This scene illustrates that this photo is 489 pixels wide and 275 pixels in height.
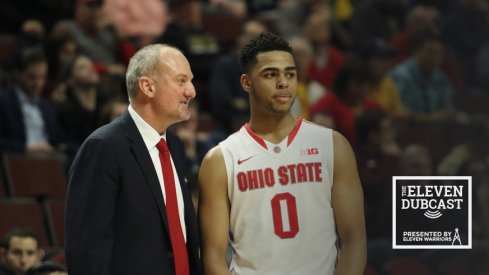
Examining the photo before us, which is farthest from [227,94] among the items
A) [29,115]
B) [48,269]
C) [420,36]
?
[48,269]

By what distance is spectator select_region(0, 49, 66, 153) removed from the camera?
23.4 ft

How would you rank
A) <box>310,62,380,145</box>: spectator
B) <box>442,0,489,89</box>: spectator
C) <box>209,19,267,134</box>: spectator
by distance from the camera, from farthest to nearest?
<box>442,0,489,89</box>: spectator < <box>209,19,267,134</box>: spectator < <box>310,62,380,145</box>: spectator

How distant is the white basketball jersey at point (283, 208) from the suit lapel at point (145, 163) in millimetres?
263

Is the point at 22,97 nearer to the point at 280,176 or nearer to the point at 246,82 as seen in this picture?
the point at 246,82

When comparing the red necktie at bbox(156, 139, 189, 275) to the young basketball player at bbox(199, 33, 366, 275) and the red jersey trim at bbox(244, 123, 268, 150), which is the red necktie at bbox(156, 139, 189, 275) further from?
the red jersey trim at bbox(244, 123, 268, 150)

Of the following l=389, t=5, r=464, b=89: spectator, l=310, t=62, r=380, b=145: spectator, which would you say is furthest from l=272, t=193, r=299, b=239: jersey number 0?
l=389, t=5, r=464, b=89: spectator

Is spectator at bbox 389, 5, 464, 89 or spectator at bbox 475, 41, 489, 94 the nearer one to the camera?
spectator at bbox 389, 5, 464, 89

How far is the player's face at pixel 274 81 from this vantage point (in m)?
3.85

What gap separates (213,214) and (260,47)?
0.62 metres

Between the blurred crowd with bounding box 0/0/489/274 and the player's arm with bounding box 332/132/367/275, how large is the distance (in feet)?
3.44

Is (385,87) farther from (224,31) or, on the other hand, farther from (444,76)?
(224,31)

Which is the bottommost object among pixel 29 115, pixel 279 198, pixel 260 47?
pixel 279 198

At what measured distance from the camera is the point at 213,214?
387 centimetres

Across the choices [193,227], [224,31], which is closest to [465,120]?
[224,31]
